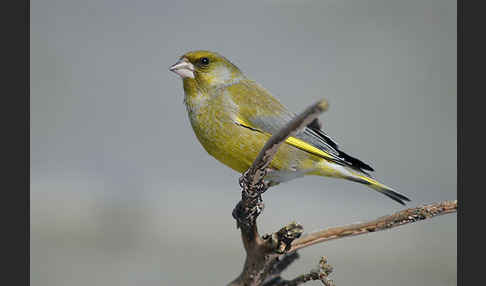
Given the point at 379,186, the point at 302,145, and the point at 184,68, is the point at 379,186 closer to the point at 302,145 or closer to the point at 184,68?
the point at 302,145

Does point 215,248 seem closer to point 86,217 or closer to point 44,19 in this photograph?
point 86,217

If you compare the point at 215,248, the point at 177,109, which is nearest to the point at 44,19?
the point at 177,109

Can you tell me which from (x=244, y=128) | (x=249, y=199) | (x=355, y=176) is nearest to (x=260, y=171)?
(x=249, y=199)

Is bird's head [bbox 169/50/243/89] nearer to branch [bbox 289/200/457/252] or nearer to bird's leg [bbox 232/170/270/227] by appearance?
bird's leg [bbox 232/170/270/227]

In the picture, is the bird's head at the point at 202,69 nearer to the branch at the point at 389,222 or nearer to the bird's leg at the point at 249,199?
the bird's leg at the point at 249,199

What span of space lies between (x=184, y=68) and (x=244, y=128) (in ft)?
0.89

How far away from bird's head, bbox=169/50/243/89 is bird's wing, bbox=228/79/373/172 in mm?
55

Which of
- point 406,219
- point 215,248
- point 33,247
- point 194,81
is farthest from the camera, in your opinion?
point 215,248

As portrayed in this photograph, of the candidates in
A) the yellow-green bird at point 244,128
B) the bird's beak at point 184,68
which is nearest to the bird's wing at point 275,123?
→ the yellow-green bird at point 244,128

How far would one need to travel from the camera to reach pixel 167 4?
1.95 metres

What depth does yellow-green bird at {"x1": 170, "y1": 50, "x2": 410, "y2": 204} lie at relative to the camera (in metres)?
1.46

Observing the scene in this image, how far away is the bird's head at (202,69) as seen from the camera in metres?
1.54

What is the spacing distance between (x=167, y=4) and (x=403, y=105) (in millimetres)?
1029

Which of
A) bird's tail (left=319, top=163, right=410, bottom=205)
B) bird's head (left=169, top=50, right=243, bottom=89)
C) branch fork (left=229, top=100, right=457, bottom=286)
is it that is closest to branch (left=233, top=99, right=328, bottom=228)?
branch fork (left=229, top=100, right=457, bottom=286)
